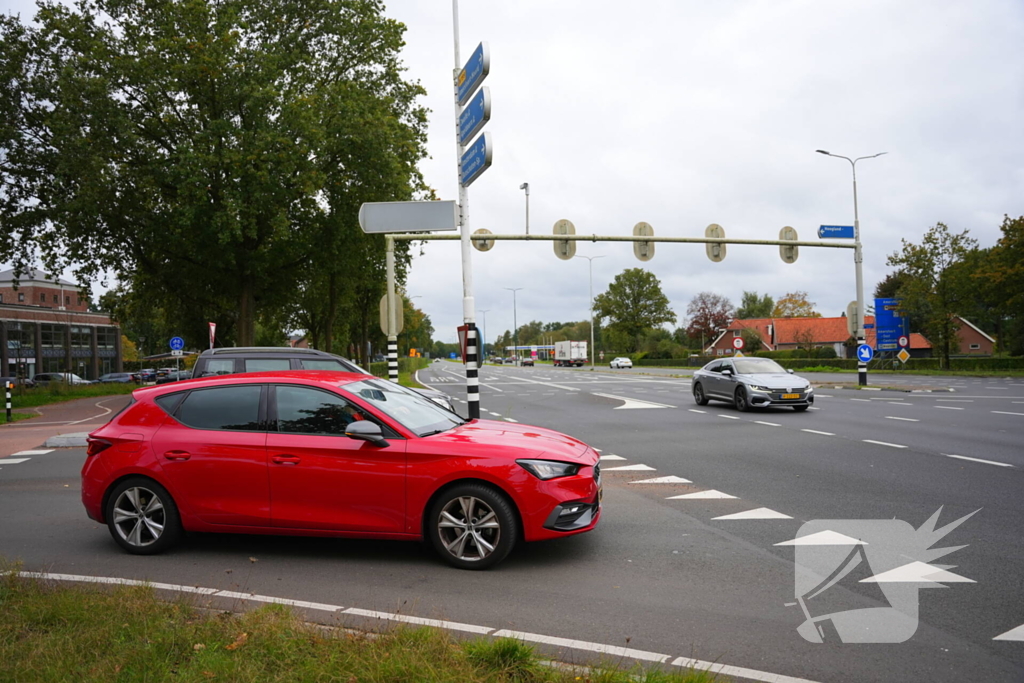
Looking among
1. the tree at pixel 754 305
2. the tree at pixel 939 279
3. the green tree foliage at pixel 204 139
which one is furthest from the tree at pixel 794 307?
the green tree foliage at pixel 204 139

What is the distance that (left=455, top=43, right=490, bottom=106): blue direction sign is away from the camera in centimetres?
1101

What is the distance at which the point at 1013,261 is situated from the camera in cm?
4212

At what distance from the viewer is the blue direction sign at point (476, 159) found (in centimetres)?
1095

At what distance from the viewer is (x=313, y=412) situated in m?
5.86

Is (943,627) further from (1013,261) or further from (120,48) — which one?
(1013,261)

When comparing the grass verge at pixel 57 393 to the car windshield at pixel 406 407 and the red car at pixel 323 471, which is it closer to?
the red car at pixel 323 471

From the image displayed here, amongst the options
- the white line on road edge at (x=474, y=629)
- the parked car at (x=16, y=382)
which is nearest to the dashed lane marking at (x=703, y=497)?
the white line on road edge at (x=474, y=629)

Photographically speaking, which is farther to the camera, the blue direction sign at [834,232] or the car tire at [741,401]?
the blue direction sign at [834,232]

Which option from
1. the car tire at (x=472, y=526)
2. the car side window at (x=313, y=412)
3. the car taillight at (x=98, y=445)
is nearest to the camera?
the car tire at (x=472, y=526)

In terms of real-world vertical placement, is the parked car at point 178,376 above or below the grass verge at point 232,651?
above

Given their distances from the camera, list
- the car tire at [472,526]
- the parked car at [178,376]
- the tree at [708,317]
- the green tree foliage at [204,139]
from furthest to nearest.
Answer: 1. the tree at [708,317]
2. the green tree foliage at [204,139]
3. the parked car at [178,376]
4. the car tire at [472,526]

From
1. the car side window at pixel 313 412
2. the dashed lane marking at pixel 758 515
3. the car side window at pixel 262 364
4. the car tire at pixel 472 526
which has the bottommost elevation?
the dashed lane marking at pixel 758 515

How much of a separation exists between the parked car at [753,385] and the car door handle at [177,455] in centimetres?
1520

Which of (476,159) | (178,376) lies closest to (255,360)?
(476,159)
